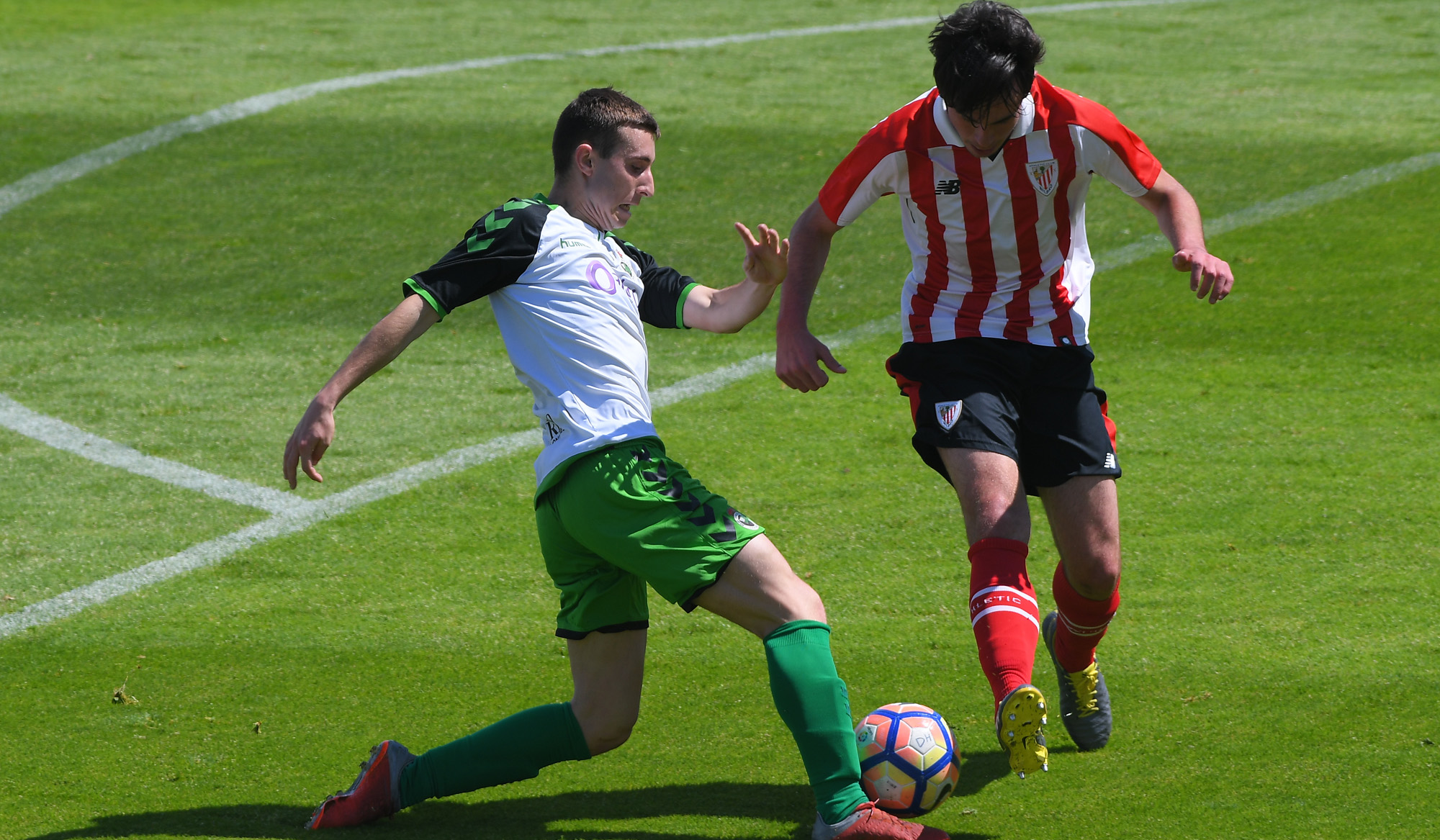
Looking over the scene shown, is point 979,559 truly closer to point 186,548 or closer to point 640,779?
point 640,779

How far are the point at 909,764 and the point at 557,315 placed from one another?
1.40m

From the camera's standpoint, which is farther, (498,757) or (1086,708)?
(1086,708)

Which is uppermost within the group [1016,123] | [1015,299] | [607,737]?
[1016,123]

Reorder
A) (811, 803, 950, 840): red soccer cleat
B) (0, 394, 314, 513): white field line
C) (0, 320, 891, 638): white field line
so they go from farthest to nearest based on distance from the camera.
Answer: (0, 394, 314, 513): white field line, (0, 320, 891, 638): white field line, (811, 803, 950, 840): red soccer cleat

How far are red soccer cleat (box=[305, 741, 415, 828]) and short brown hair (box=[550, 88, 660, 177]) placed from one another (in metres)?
1.58

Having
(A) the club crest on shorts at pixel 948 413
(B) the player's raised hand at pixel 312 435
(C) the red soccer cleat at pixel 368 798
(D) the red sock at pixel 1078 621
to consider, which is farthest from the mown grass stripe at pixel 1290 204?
(B) the player's raised hand at pixel 312 435

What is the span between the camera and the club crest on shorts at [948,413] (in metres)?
3.96

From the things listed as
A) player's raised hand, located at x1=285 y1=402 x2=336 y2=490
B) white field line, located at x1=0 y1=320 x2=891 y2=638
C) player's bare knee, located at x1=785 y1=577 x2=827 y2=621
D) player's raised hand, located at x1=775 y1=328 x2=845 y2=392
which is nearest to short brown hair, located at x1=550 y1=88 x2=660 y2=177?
player's raised hand, located at x1=775 y1=328 x2=845 y2=392

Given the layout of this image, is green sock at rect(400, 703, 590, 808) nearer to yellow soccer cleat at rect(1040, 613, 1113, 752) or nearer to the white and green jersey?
the white and green jersey

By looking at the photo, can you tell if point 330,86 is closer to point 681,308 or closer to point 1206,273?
point 681,308

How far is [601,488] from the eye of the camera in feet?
11.7

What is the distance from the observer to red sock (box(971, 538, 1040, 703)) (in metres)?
3.53

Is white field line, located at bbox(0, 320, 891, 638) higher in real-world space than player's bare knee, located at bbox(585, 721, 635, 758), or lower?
lower

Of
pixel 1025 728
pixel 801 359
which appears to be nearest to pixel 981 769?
pixel 1025 728
